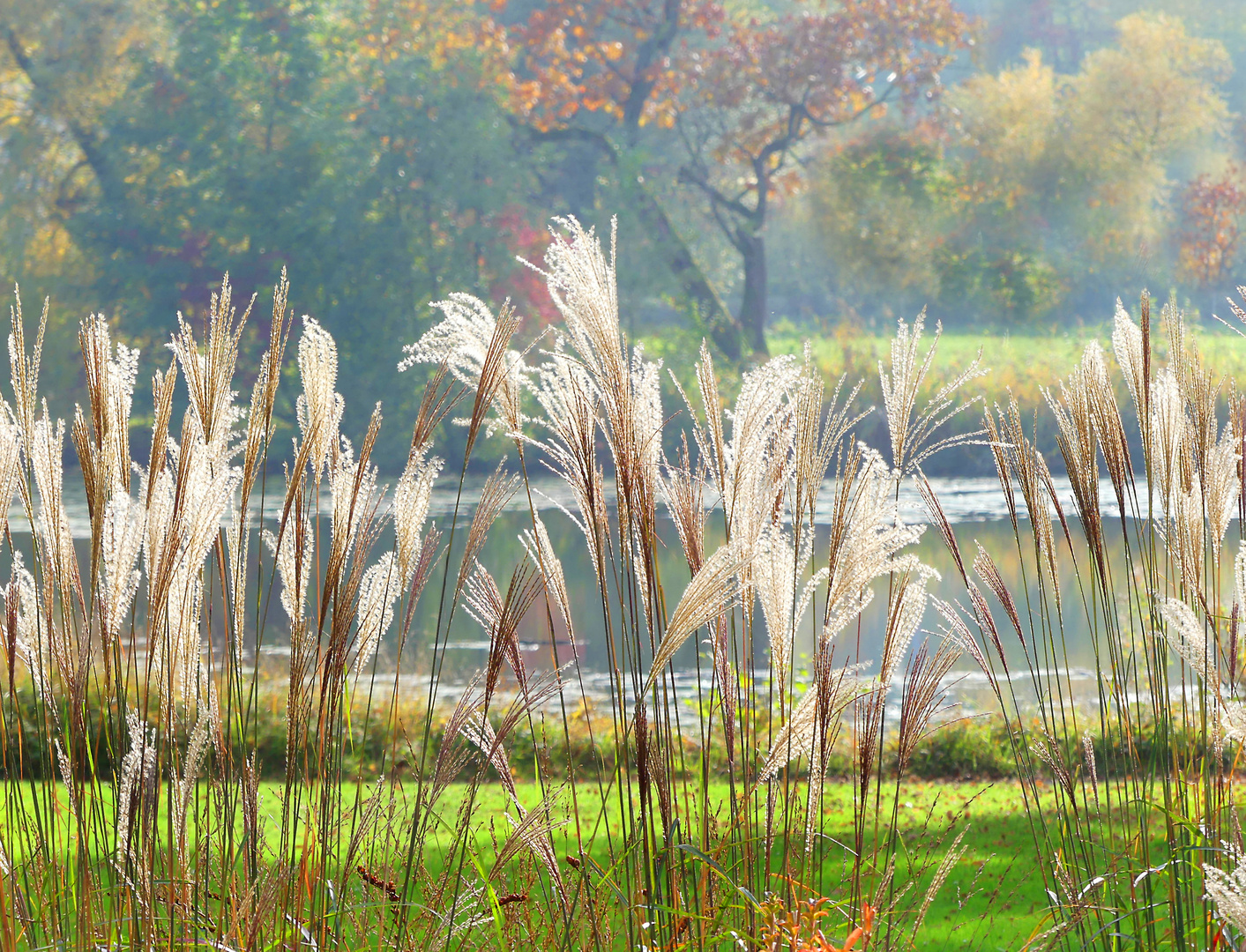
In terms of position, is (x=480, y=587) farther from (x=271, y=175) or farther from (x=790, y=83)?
(x=790, y=83)

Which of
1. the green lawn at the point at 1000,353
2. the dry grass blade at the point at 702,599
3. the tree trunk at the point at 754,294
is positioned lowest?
the dry grass blade at the point at 702,599

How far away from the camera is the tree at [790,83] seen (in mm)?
16891

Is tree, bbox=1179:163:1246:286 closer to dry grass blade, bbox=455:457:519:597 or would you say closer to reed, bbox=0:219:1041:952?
reed, bbox=0:219:1041:952

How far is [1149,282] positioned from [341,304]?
11.4 metres

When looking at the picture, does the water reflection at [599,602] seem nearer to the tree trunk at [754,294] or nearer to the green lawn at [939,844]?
the green lawn at [939,844]

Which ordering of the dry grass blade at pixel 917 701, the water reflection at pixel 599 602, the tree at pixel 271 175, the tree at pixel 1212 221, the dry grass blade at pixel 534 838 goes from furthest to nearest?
the tree at pixel 1212 221
the tree at pixel 271 175
the water reflection at pixel 599 602
the dry grass blade at pixel 917 701
the dry grass blade at pixel 534 838

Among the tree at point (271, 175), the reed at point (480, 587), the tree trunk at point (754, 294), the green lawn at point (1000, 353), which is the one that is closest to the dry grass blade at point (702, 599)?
the reed at point (480, 587)

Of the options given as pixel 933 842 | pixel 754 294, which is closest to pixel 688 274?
pixel 754 294

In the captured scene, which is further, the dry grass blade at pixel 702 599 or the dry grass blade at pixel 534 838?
the dry grass blade at pixel 534 838

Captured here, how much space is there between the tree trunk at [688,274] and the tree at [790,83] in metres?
0.31

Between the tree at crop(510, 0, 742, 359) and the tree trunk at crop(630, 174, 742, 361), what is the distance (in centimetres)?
1

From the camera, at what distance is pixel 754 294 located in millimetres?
18094

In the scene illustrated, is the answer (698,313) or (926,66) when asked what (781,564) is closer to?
(698,313)

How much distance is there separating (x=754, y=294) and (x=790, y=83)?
2930 mm
